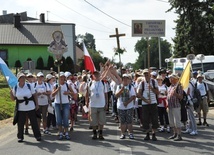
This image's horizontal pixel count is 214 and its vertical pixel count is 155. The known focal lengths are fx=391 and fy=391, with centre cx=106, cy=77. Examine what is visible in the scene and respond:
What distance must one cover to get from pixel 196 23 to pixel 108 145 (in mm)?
30390

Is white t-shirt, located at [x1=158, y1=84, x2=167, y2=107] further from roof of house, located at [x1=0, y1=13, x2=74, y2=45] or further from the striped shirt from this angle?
roof of house, located at [x1=0, y1=13, x2=74, y2=45]

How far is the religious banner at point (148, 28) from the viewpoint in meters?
14.6

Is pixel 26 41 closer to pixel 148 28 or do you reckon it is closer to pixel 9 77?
pixel 148 28

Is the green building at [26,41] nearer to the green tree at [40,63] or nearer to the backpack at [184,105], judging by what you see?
the green tree at [40,63]

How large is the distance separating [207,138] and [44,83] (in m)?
5.21

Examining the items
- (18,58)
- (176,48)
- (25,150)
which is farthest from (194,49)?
(25,150)

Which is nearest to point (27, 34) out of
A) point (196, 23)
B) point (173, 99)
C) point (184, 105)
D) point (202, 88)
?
point (196, 23)

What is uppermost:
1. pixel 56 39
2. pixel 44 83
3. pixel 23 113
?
pixel 56 39

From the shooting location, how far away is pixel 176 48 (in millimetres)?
46469

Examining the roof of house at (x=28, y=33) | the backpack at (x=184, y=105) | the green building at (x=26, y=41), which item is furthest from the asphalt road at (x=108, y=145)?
the roof of house at (x=28, y=33)

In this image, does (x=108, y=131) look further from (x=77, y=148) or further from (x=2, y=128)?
(x=2, y=128)

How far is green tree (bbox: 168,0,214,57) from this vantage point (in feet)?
124

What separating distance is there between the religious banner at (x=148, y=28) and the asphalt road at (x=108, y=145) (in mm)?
4073

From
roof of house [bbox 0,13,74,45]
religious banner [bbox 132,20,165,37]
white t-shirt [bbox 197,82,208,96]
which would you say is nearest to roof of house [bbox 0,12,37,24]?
roof of house [bbox 0,13,74,45]
